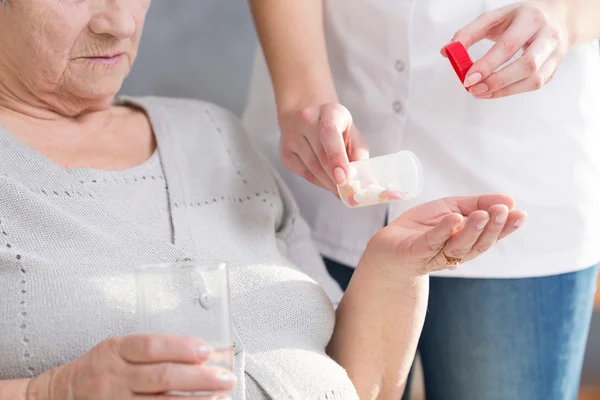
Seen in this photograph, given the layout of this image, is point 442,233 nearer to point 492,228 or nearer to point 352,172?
point 492,228

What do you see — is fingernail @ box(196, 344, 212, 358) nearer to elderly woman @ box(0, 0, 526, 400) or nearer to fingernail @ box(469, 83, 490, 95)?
elderly woman @ box(0, 0, 526, 400)

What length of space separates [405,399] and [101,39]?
959mm

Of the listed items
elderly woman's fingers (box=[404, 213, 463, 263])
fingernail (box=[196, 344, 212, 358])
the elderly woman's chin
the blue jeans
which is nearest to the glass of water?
fingernail (box=[196, 344, 212, 358])

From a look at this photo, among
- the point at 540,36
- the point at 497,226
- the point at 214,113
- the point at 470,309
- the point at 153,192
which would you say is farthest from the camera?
the point at 214,113

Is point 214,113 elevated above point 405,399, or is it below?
above

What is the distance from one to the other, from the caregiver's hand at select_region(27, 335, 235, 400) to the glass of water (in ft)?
0.11

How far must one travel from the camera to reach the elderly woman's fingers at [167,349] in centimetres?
93

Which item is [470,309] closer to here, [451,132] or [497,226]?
[451,132]

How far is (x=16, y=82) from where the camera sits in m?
1.37

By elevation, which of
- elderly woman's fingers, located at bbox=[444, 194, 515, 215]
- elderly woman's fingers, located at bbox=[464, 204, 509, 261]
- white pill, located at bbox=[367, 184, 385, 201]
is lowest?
elderly woman's fingers, located at bbox=[464, 204, 509, 261]

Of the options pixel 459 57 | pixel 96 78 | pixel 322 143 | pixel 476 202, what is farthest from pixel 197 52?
pixel 476 202

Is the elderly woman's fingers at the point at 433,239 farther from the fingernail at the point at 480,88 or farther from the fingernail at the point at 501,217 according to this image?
the fingernail at the point at 480,88

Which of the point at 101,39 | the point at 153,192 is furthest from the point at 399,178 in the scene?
the point at 101,39

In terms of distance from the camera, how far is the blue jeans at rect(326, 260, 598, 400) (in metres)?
Result: 1.48
